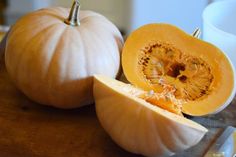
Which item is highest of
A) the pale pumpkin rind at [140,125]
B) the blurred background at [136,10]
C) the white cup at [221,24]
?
the white cup at [221,24]

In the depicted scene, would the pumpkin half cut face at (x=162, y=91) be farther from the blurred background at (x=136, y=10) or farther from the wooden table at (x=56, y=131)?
the blurred background at (x=136, y=10)

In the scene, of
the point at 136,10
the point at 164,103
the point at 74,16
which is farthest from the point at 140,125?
the point at 136,10

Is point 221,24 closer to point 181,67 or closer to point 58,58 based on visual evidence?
point 181,67

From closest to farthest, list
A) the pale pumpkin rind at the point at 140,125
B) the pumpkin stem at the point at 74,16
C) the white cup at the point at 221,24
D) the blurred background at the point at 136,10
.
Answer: the pale pumpkin rind at the point at 140,125 < the pumpkin stem at the point at 74,16 < the white cup at the point at 221,24 < the blurred background at the point at 136,10

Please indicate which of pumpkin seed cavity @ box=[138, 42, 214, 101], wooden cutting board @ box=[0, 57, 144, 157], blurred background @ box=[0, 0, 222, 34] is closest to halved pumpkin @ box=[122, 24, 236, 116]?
pumpkin seed cavity @ box=[138, 42, 214, 101]

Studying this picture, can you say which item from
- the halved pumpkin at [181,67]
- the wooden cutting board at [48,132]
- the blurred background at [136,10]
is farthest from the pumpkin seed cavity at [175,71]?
the blurred background at [136,10]

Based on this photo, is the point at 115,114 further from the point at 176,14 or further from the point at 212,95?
the point at 176,14

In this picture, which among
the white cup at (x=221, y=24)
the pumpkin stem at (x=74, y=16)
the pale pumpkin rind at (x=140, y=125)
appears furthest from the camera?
the white cup at (x=221, y=24)

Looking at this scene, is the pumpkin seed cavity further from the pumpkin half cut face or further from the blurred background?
the blurred background
